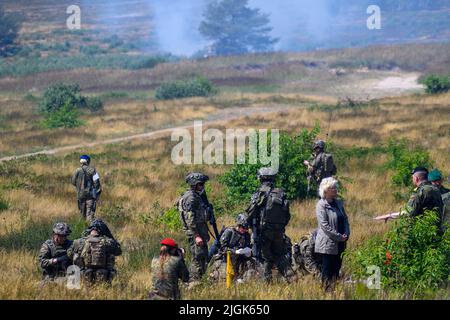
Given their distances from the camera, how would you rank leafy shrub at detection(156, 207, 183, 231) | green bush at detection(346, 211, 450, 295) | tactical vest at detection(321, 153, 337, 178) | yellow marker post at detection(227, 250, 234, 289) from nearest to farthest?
green bush at detection(346, 211, 450, 295) < yellow marker post at detection(227, 250, 234, 289) < leafy shrub at detection(156, 207, 183, 231) < tactical vest at detection(321, 153, 337, 178)

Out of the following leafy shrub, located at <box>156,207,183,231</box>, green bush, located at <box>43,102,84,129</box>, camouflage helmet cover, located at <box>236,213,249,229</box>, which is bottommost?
leafy shrub, located at <box>156,207,183,231</box>

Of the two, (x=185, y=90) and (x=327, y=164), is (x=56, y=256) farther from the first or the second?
(x=185, y=90)

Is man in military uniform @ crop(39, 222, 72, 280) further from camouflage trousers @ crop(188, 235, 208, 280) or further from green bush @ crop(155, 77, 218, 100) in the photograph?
green bush @ crop(155, 77, 218, 100)

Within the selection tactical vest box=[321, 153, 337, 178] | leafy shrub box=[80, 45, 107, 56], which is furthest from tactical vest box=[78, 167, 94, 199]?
leafy shrub box=[80, 45, 107, 56]

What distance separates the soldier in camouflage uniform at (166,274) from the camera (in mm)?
8930

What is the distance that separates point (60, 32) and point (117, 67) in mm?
37501

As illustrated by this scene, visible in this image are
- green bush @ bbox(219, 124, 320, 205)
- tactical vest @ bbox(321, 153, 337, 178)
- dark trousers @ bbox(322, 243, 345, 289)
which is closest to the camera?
dark trousers @ bbox(322, 243, 345, 289)

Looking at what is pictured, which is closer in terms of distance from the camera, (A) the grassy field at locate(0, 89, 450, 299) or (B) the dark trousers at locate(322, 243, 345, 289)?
(A) the grassy field at locate(0, 89, 450, 299)

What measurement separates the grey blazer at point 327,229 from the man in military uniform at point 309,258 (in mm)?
908

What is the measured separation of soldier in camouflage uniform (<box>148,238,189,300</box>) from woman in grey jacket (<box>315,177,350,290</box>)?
1654mm

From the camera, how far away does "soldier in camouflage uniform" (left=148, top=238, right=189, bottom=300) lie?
8930 mm

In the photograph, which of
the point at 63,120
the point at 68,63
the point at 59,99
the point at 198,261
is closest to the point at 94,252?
the point at 198,261
